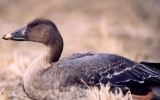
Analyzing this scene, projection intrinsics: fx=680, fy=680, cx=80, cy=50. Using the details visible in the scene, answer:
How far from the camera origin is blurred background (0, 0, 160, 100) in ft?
44.8

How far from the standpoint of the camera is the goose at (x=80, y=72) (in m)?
8.90

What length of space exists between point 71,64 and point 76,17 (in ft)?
37.5

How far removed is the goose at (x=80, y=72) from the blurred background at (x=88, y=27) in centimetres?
181

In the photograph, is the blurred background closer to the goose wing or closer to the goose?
the goose

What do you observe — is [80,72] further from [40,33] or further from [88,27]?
[88,27]

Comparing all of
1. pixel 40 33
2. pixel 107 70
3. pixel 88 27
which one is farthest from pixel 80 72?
pixel 88 27

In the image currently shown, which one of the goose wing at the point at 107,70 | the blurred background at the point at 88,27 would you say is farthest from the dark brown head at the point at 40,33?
the blurred background at the point at 88,27

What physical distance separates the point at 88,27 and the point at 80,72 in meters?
10.0

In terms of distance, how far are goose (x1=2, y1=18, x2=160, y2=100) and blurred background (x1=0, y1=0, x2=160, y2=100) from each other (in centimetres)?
181

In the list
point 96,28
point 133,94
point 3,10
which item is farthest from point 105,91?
point 3,10

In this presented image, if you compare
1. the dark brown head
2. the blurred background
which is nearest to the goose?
the dark brown head

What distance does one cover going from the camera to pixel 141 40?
17.4m

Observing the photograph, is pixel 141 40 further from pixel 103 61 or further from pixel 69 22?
pixel 103 61

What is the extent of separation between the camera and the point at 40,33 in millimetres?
9617
